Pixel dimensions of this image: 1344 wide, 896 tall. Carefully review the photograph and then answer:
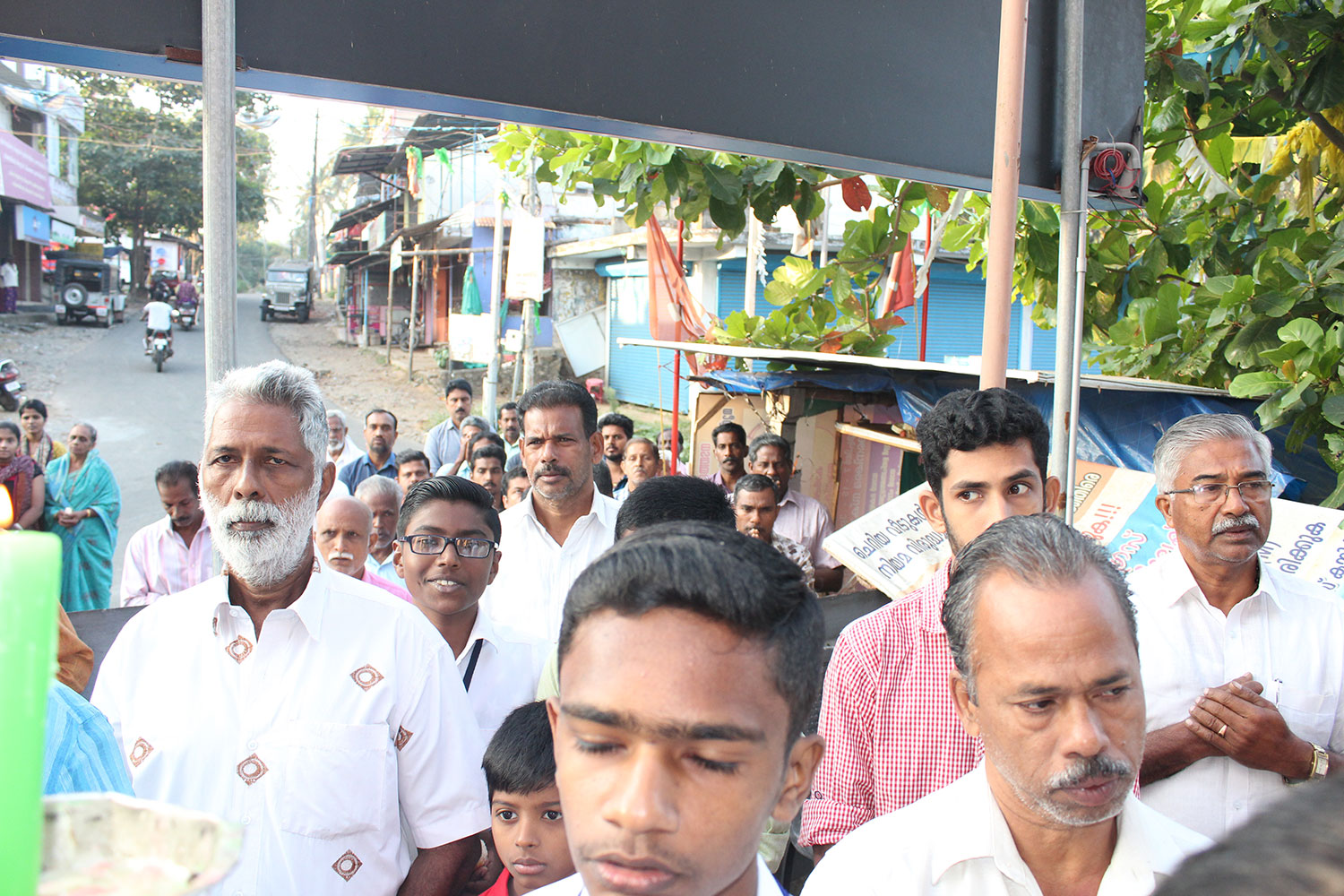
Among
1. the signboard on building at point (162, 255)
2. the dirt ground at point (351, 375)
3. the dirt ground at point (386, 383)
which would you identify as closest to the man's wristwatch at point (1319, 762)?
the dirt ground at point (351, 375)

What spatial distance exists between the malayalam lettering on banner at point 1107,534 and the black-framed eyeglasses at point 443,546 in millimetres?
1628

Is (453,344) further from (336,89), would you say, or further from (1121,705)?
(1121,705)

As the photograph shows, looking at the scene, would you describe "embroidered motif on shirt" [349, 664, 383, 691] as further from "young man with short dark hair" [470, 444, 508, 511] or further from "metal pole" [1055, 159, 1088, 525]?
Answer: "young man with short dark hair" [470, 444, 508, 511]

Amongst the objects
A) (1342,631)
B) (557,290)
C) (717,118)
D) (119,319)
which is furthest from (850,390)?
(119,319)

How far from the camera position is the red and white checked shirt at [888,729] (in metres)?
2.01

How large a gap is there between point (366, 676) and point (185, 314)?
33.4 m

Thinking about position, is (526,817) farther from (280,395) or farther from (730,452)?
(730,452)

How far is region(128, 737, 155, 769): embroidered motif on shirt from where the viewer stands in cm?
186

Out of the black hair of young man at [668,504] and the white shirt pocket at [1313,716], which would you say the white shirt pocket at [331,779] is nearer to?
the black hair of young man at [668,504]

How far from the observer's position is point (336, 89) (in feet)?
7.93

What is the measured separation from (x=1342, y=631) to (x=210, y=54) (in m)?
2.91

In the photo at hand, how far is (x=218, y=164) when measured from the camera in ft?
6.75

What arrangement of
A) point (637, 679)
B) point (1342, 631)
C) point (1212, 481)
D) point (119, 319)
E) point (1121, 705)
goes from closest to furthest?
point (637, 679)
point (1121, 705)
point (1342, 631)
point (1212, 481)
point (119, 319)

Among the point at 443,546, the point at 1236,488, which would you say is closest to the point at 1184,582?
the point at 1236,488
